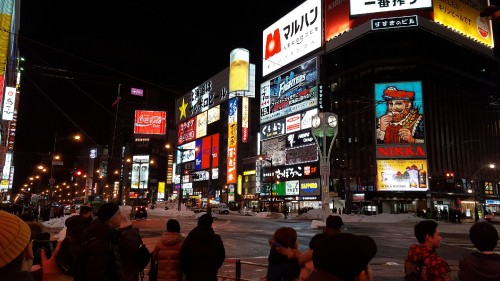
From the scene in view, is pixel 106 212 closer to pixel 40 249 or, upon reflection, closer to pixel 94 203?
pixel 40 249

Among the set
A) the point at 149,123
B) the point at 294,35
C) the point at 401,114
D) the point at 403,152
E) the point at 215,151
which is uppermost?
the point at 294,35

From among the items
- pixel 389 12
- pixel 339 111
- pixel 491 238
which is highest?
pixel 389 12

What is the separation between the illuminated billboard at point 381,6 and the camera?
2699 inches

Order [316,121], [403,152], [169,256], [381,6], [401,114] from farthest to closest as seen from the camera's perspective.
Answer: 1. [381,6]
2. [401,114]
3. [403,152]
4. [316,121]
5. [169,256]

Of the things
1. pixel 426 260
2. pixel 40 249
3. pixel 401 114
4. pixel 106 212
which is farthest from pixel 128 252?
pixel 401 114

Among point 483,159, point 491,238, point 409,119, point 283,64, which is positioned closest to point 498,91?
point 483,159

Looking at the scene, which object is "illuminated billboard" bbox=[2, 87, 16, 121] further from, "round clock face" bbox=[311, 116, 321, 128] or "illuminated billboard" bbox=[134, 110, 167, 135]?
"illuminated billboard" bbox=[134, 110, 167, 135]

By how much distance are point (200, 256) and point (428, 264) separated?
3071 millimetres

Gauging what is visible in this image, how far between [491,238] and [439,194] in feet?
232

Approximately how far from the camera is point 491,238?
3.77 metres

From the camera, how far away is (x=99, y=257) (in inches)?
180

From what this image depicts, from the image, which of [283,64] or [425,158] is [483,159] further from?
[283,64]

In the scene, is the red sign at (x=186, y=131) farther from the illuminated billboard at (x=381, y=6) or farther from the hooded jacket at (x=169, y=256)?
the hooded jacket at (x=169, y=256)

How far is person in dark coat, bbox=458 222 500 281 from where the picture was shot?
3.66 metres
